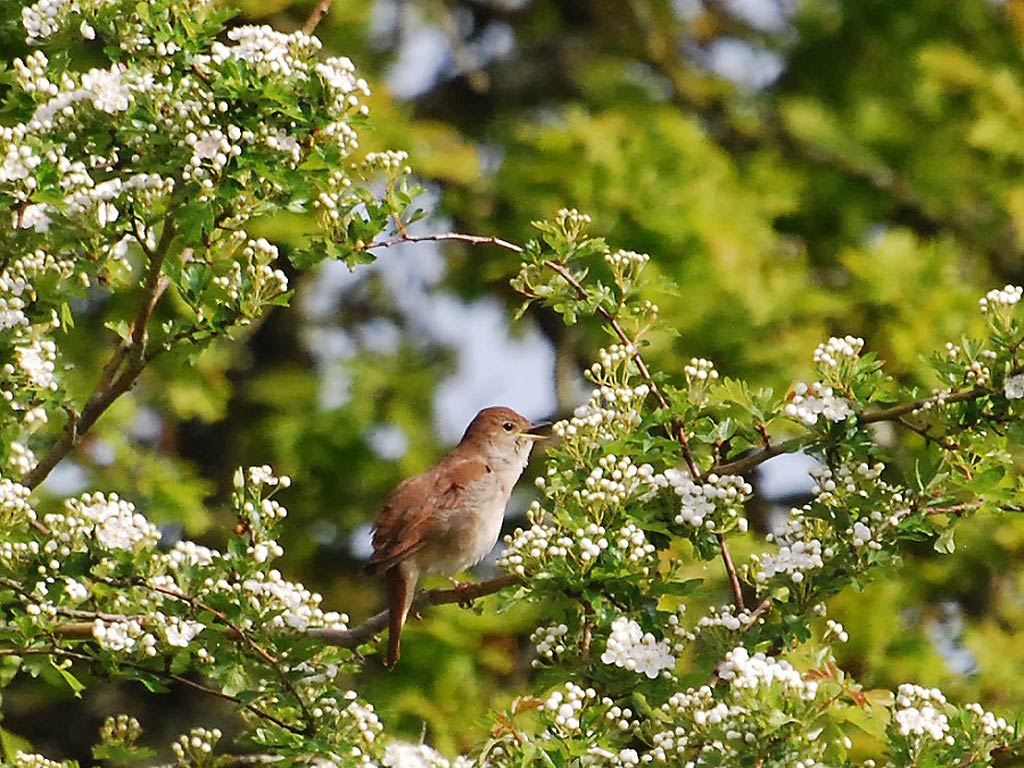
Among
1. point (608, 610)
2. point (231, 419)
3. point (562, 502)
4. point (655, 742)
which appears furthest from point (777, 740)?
point (231, 419)

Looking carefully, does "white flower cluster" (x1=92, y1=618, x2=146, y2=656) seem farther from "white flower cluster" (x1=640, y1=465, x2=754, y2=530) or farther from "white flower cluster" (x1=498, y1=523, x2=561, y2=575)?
"white flower cluster" (x1=640, y1=465, x2=754, y2=530)

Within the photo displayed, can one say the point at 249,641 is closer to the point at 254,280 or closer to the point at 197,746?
the point at 197,746

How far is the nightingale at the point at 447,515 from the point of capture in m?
5.70

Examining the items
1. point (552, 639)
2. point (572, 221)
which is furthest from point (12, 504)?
point (572, 221)

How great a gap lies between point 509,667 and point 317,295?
11.8ft

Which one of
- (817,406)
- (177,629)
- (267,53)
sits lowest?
(177,629)

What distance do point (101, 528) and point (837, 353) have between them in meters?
1.85

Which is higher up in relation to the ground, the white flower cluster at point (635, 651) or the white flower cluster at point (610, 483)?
the white flower cluster at point (610, 483)

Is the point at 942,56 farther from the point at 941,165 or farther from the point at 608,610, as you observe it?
the point at 608,610

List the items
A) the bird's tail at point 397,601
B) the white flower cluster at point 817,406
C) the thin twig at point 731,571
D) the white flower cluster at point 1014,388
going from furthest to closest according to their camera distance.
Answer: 1. the bird's tail at point 397,601
2. the thin twig at point 731,571
3. the white flower cluster at point 817,406
4. the white flower cluster at point 1014,388

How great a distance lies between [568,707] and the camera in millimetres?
3797

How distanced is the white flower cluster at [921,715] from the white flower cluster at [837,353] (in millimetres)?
771

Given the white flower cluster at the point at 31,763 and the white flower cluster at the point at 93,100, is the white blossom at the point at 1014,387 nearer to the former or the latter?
the white flower cluster at the point at 93,100

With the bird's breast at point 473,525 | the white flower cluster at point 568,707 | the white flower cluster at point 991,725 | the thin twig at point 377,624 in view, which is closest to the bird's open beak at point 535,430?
the bird's breast at point 473,525
